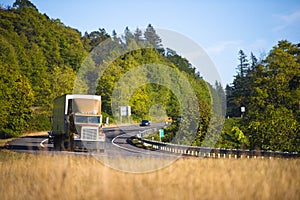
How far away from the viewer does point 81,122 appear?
33062 mm

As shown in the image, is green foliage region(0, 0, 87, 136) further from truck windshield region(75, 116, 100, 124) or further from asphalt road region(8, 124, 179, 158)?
truck windshield region(75, 116, 100, 124)

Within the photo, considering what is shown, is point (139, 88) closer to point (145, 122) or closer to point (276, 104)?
point (145, 122)

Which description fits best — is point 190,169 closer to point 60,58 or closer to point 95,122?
point 95,122

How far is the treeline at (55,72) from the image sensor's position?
57906 millimetres

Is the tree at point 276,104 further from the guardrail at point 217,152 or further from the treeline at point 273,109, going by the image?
the guardrail at point 217,152

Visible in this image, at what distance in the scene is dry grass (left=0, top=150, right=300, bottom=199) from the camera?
8.27 m

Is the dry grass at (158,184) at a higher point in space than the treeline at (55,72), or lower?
lower

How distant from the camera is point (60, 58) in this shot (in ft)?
355

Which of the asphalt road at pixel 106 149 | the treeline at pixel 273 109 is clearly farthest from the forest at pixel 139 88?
the asphalt road at pixel 106 149

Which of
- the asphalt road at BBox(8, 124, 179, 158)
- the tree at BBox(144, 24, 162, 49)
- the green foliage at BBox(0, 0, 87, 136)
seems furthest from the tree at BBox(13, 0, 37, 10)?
the asphalt road at BBox(8, 124, 179, 158)

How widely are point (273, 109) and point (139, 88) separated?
3533 cm

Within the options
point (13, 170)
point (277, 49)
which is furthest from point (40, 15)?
point (13, 170)

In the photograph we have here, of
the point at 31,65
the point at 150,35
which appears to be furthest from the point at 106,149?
the point at 150,35

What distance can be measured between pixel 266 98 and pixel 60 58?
58918 millimetres
